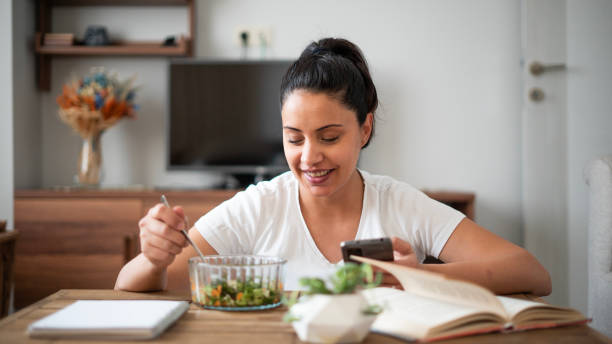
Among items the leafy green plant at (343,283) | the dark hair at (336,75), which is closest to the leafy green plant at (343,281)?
the leafy green plant at (343,283)

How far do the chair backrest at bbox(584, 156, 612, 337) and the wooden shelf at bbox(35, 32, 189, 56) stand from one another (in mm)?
2070

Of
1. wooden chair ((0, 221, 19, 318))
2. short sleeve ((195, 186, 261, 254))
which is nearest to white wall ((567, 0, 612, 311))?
short sleeve ((195, 186, 261, 254))

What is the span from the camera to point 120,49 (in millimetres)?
2713

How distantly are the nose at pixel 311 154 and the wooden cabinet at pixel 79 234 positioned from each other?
4.50 feet

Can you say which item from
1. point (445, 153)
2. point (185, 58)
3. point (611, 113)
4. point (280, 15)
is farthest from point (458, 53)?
point (185, 58)

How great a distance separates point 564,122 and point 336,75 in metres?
2.06

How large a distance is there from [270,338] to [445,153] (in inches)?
95.3

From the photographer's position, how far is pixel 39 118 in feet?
9.64

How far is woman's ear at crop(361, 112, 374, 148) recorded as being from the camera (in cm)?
131

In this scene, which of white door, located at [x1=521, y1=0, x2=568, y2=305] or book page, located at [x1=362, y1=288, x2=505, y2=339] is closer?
book page, located at [x1=362, y1=288, x2=505, y2=339]

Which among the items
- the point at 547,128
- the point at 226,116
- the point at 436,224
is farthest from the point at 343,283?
the point at 547,128

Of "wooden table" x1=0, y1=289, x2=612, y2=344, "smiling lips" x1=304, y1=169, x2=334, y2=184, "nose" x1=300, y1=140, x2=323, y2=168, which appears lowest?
"wooden table" x1=0, y1=289, x2=612, y2=344

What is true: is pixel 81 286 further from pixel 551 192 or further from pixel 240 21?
pixel 551 192

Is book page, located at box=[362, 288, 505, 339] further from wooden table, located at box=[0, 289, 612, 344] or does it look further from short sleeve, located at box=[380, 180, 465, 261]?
short sleeve, located at box=[380, 180, 465, 261]
